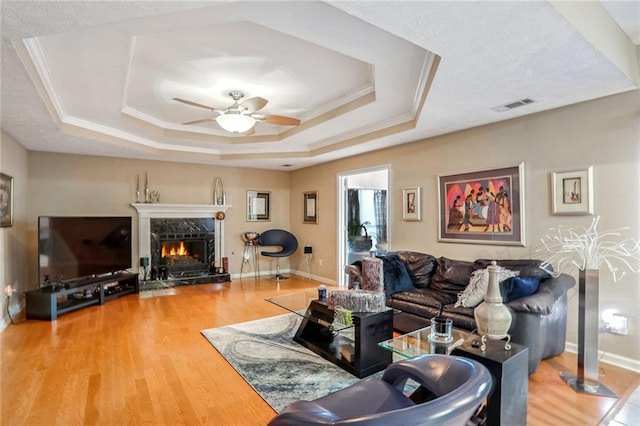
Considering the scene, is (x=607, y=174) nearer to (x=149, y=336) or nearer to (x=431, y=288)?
(x=431, y=288)

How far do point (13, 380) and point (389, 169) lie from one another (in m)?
4.95

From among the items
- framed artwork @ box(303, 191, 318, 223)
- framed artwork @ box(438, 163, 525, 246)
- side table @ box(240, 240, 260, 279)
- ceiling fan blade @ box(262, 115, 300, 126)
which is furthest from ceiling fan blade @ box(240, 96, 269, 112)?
side table @ box(240, 240, 260, 279)

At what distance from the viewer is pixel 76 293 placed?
16.6ft

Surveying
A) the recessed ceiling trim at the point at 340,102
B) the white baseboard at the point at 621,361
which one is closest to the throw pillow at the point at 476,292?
the white baseboard at the point at 621,361

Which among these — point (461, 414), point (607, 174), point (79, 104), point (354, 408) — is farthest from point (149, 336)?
point (607, 174)

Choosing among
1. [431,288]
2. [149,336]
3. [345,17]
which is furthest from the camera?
[431,288]

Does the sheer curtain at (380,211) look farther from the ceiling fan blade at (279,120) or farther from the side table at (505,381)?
the side table at (505,381)

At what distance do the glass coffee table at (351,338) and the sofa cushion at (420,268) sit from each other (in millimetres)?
1244

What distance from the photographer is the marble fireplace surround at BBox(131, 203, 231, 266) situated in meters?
6.30

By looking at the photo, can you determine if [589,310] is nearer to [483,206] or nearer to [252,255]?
[483,206]

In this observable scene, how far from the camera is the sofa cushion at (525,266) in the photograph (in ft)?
10.3

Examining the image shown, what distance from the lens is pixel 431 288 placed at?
4078 mm

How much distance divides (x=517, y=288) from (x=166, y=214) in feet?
19.7

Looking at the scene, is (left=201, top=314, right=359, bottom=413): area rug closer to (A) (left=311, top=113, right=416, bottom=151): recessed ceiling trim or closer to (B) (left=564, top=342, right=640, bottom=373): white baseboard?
(B) (left=564, top=342, right=640, bottom=373): white baseboard
